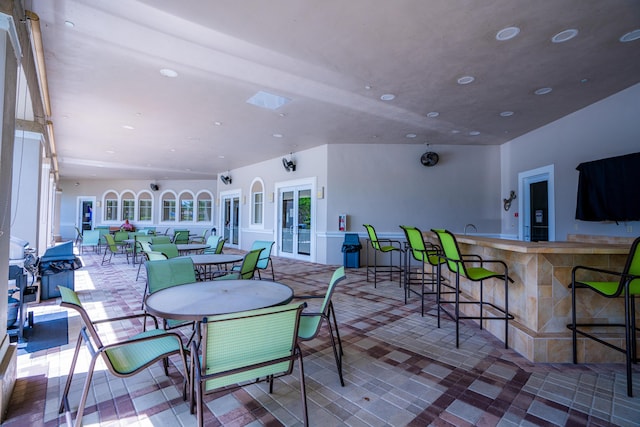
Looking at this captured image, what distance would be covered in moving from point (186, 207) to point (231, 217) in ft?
15.6

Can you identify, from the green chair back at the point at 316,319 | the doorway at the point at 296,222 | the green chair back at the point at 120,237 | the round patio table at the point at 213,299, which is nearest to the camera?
the round patio table at the point at 213,299

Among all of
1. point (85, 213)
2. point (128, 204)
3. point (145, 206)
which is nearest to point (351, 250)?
point (145, 206)

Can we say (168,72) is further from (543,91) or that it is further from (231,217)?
(231,217)

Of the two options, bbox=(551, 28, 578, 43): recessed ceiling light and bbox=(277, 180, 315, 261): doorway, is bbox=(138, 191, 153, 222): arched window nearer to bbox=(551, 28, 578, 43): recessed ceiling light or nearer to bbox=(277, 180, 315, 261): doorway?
bbox=(277, 180, 315, 261): doorway

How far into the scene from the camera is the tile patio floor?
1783 mm

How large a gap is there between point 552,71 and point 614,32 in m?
0.78

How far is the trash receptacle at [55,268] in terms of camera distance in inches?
173

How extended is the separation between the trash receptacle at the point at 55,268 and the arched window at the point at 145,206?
461 inches

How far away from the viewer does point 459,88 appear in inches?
168

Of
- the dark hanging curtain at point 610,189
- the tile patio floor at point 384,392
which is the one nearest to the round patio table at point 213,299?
the tile patio floor at point 384,392

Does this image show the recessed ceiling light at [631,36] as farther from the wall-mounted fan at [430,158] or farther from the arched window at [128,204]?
the arched window at [128,204]

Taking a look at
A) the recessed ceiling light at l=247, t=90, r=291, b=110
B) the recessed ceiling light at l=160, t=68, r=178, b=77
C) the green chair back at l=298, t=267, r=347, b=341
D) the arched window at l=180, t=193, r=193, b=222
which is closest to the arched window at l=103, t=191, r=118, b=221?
the arched window at l=180, t=193, r=193, b=222

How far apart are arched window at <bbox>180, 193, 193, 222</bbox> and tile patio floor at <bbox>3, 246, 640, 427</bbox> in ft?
41.9

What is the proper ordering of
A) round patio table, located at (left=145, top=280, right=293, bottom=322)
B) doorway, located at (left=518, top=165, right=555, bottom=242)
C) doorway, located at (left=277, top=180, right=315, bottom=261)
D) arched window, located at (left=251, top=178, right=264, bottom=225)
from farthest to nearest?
arched window, located at (left=251, top=178, right=264, bottom=225) → doorway, located at (left=277, top=180, right=315, bottom=261) → doorway, located at (left=518, top=165, right=555, bottom=242) → round patio table, located at (left=145, top=280, right=293, bottom=322)
